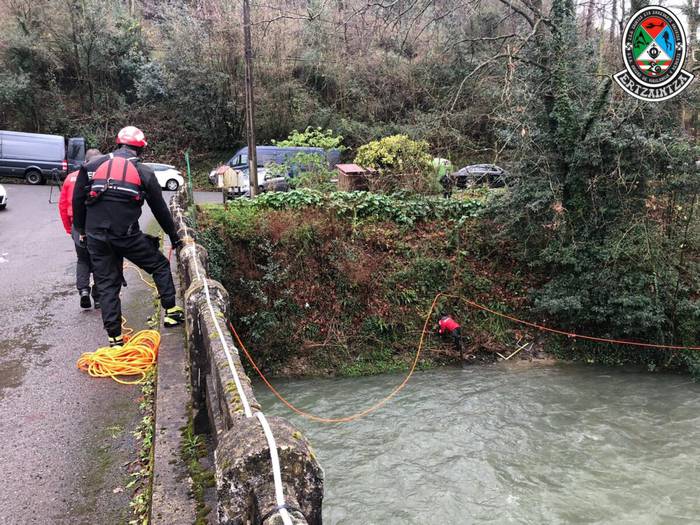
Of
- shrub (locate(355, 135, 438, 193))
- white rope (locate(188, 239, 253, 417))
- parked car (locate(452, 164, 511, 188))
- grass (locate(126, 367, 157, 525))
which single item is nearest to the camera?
white rope (locate(188, 239, 253, 417))

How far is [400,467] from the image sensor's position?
7.31 meters

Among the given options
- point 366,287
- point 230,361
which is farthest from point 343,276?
point 230,361

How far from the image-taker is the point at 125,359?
5246 mm

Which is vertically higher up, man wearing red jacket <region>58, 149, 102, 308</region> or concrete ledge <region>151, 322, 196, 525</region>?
man wearing red jacket <region>58, 149, 102, 308</region>

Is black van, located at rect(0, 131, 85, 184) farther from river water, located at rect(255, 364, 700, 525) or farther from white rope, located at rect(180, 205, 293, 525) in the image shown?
white rope, located at rect(180, 205, 293, 525)

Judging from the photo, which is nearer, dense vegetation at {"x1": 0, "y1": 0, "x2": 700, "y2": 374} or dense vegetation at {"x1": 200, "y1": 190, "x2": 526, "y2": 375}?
dense vegetation at {"x1": 0, "y1": 0, "x2": 700, "y2": 374}

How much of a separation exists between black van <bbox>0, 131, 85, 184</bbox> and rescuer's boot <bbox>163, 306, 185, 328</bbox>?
21414 millimetres

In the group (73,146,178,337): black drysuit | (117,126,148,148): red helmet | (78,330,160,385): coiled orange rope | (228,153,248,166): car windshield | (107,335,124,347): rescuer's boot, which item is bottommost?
(78,330,160,385): coiled orange rope

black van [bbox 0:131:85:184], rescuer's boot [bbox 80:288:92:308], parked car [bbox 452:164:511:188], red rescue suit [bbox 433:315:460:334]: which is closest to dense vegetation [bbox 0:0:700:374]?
parked car [bbox 452:164:511:188]

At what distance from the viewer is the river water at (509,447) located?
Result: 21.1 feet

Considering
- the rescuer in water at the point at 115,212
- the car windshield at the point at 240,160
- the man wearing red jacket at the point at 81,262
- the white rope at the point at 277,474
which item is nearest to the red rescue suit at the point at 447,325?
the man wearing red jacket at the point at 81,262

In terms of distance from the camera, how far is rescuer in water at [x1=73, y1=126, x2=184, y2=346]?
201 inches

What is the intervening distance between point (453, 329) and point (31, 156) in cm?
2135

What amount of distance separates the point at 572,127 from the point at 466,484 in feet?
25.6
